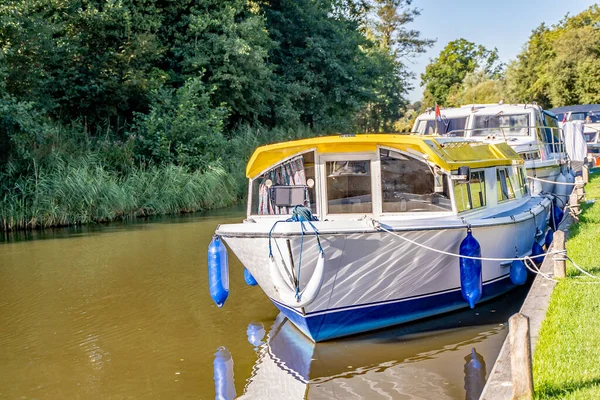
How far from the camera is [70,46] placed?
2278cm

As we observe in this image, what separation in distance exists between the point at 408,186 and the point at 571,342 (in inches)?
140

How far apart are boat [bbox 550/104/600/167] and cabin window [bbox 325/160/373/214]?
21.6m

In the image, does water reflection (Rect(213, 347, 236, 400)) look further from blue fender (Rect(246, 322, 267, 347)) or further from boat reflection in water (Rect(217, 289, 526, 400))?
blue fender (Rect(246, 322, 267, 347))

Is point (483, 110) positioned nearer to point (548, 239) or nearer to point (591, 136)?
point (548, 239)

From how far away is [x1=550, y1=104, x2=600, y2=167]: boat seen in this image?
30361 millimetres

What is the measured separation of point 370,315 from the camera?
8.46 m

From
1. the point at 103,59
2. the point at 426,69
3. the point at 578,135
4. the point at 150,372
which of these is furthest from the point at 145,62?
the point at 426,69

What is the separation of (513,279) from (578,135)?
50.5 ft

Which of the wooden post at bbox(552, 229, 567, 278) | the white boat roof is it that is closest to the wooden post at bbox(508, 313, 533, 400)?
the wooden post at bbox(552, 229, 567, 278)

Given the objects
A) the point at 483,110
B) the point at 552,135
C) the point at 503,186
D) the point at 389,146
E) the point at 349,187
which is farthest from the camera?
the point at 552,135

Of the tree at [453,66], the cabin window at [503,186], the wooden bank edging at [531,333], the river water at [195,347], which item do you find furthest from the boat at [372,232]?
the tree at [453,66]

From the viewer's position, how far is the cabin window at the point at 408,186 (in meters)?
9.01

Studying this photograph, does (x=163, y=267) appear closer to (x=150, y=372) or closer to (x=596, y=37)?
(x=150, y=372)

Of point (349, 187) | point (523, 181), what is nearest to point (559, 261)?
point (349, 187)
